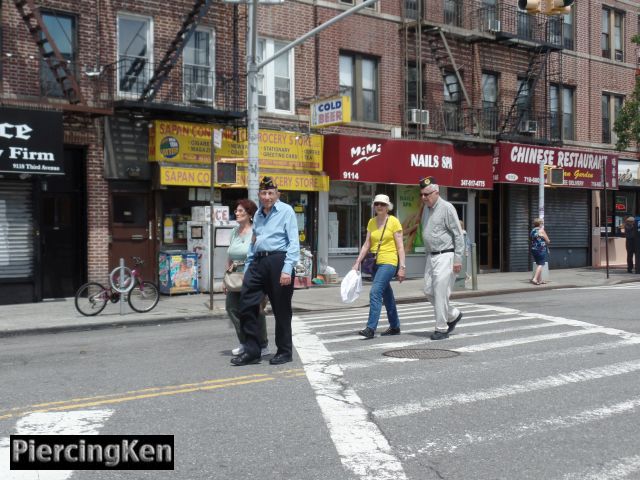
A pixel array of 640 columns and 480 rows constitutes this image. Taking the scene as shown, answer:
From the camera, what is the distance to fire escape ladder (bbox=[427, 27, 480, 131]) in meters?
22.9

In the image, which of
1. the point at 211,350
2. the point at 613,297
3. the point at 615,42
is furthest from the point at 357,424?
the point at 615,42

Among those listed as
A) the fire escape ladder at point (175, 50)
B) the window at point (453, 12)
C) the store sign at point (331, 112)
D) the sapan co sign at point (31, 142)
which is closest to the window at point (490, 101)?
the window at point (453, 12)

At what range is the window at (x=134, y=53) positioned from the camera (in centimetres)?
1780

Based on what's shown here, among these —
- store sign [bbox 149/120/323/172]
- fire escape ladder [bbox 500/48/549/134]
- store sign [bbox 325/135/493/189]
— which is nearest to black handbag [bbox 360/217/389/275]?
store sign [bbox 149/120/323/172]

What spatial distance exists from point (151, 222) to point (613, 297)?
404 inches

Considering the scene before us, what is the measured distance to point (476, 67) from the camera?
81.4 ft

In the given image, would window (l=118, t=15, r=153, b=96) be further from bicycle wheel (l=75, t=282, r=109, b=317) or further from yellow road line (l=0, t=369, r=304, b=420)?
yellow road line (l=0, t=369, r=304, b=420)

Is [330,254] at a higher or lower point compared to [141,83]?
lower

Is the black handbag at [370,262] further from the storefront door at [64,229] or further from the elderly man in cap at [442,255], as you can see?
the storefront door at [64,229]

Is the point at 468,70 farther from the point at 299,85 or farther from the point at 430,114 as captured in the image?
the point at 299,85

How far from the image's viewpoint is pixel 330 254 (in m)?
21.8

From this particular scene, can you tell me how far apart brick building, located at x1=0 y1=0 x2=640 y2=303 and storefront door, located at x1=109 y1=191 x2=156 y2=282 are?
0.14ft

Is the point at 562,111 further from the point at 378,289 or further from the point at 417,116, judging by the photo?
the point at 378,289

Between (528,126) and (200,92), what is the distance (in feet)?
40.2
